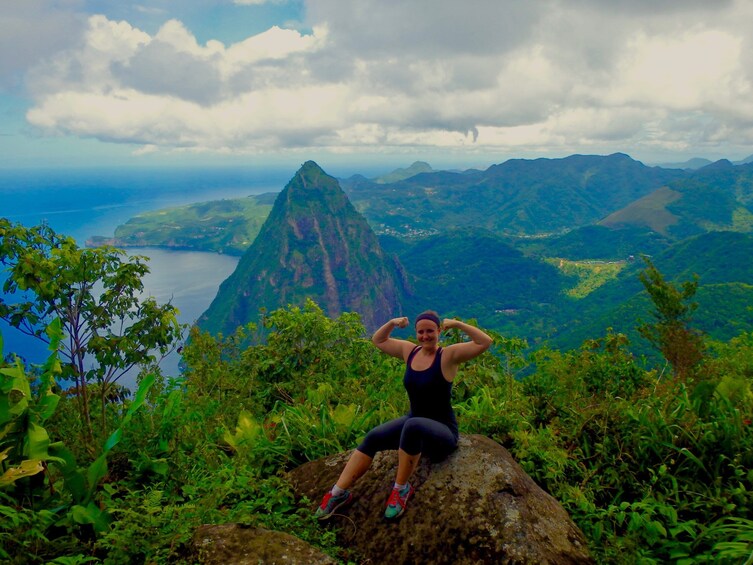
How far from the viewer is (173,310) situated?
314 inches

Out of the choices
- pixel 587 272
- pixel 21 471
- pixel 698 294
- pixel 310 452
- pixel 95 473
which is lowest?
pixel 587 272

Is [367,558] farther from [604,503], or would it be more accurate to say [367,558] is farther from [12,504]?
[12,504]

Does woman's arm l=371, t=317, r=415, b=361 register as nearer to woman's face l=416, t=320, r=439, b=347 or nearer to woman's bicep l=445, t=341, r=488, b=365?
woman's face l=416, t=320, r=439, b=347

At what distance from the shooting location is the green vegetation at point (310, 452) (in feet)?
11.3

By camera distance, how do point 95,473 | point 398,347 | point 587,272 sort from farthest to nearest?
point 587,272
point 398,347
point 95,473

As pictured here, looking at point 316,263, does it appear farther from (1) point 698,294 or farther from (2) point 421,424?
(2) point 421,424

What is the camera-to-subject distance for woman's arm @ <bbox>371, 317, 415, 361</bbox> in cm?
439

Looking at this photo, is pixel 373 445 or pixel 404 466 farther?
pixel 373 445

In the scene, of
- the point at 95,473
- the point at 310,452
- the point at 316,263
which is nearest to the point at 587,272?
the point at 316,263

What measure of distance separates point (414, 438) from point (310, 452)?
1743mm

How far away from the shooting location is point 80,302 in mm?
6941

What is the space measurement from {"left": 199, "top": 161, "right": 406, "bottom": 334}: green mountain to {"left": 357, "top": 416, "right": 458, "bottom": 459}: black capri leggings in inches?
5182

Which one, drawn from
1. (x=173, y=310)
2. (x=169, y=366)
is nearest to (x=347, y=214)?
(x=169, y=366)

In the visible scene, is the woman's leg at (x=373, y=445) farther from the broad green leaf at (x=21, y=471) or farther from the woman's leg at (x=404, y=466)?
the broad green leaf at (x=21, y=471)
